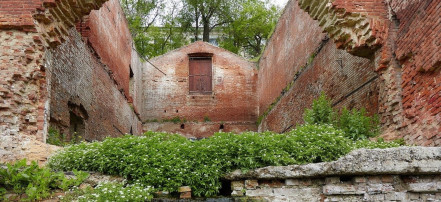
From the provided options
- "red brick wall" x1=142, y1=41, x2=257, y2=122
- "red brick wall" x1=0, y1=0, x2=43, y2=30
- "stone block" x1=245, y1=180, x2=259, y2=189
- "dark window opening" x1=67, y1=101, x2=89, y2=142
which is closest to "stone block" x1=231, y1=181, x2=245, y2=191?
A: "stone block" x1=245, y1=180, x2=259, y2=189

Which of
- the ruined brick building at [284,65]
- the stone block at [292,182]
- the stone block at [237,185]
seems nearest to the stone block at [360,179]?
the stone block at [292,182]

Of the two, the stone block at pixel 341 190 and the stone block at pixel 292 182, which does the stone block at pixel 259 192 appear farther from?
the stone block at pixel 341 190

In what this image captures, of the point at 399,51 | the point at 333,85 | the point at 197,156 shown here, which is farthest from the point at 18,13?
the point at 333,85

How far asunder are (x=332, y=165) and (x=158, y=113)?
18535 millimetres

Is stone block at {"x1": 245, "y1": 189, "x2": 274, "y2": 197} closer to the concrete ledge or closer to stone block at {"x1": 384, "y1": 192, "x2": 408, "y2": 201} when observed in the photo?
the concrete ledge

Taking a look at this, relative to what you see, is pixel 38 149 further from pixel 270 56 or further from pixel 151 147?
pixel 270 56

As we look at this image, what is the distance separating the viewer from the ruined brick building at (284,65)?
684cm

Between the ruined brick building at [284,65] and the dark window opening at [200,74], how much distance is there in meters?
5.50

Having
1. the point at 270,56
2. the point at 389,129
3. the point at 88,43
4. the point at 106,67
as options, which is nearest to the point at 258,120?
the point at 270,56

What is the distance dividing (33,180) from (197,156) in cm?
202

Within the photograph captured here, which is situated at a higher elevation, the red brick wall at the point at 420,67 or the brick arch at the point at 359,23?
the brick arch at the point at 359,23

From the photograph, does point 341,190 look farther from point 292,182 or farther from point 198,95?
point 198,95

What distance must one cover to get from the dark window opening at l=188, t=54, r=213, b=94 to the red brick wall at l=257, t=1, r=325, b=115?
3.16 m

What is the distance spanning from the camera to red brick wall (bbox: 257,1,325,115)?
43.7 feet
